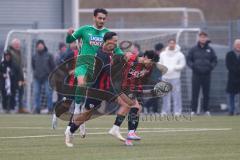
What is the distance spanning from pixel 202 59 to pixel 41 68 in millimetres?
5013

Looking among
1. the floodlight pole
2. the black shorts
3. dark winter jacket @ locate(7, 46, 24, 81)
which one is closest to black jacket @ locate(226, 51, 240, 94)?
dark winter jacket @ locate(7, 46, 24, 81)

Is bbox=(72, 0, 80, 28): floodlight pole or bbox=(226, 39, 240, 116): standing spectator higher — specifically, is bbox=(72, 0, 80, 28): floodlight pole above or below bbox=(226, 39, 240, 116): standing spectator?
above

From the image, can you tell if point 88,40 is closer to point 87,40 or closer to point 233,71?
point 87,40

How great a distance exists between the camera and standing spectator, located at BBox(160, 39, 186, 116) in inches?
1073

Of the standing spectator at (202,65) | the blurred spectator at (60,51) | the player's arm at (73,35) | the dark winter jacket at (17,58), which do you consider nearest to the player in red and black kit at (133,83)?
the player's arm at (73,35)

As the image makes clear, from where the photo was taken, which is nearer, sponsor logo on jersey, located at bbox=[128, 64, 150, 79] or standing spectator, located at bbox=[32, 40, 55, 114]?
sponsor logo on jersey, located at bbox=[128, 64, 150, 79]

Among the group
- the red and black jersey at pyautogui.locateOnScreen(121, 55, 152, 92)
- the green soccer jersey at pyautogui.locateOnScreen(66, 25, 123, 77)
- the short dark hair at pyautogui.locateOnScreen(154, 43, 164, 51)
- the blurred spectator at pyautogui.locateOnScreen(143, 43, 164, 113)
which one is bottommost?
the blurred spectator at pyautogui.locateOnScreen(143, 43, 164, 113)

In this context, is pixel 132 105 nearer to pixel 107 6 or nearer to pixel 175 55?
pixel 175 55

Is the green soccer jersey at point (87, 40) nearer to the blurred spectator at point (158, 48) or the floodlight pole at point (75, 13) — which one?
the blurred spectator at point (158, 48)

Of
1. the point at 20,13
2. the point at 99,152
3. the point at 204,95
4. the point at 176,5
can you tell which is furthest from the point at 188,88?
the point at 176,5

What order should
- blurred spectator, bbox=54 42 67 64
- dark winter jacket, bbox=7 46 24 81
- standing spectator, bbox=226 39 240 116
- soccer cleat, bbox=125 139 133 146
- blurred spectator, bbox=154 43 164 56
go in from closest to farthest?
1. soccer cleat, bbox=125 139 133 146
2. standing spectator, bbox=226 39 240 116
3. blurred spectator, bbox=154 43 164 56
4. blurred spectator, bbox=54 42 67 64
5. dark winter jacket, bbox=7 46 24 81

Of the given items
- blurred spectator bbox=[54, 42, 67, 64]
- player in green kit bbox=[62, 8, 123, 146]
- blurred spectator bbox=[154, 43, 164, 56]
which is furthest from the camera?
blurred spectator bbox=[54, 42, 67, 64]

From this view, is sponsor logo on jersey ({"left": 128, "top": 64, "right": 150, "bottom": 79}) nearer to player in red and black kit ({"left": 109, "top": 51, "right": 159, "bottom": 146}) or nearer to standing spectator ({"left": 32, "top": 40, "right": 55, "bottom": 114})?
player in red and black kit ({"left": 109, "top": 51, "right": 159, "bottom": 146})

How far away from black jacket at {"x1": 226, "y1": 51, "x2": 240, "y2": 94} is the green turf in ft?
18.2
